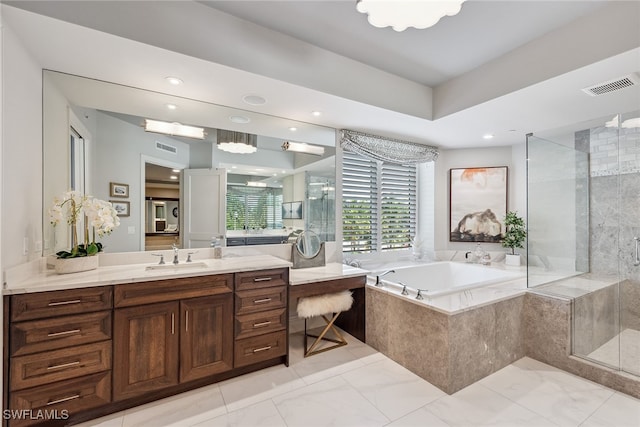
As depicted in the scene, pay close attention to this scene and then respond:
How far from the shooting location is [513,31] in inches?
79.8

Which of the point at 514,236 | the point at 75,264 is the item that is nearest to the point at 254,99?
the point at 75,264

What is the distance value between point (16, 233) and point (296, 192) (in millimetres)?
2138

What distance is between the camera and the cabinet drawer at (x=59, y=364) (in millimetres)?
1528

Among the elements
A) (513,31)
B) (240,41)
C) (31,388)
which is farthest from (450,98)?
(31,388)

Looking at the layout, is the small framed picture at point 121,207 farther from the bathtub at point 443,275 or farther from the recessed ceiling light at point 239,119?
the bathtub at point 443,275

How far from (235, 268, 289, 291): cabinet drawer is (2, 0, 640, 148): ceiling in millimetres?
1496

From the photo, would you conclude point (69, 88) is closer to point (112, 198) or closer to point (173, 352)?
point (112, 198)

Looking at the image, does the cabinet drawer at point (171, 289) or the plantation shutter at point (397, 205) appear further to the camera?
the plantation shutter at point (397, 205)

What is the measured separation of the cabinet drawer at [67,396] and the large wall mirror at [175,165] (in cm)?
92

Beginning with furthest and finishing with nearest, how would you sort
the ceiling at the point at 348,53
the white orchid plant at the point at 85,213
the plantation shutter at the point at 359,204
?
the plantation shutter at the point at 359,204 → the white orchid plant at the point at 85,213 → the ceiling at the point at 348,53

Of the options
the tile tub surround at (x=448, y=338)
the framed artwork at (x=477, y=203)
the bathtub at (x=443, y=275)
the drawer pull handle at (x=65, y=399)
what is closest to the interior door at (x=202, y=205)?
the drawer pull handle at (x=65, y=399)

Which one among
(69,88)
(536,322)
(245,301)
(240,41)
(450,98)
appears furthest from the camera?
(450,98)

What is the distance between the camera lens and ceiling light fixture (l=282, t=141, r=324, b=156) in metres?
3.02

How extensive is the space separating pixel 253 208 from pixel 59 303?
1.60 meters
